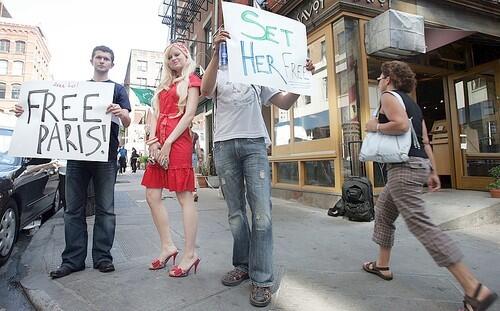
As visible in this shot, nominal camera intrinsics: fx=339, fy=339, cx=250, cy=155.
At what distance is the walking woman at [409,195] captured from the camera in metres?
2.19

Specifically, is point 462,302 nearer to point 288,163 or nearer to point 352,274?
point 352,274

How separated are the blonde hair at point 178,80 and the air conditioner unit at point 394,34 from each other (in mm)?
4234

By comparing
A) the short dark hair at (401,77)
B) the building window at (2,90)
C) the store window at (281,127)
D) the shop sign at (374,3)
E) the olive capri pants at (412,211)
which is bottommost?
the olive capri pants at (412,211)

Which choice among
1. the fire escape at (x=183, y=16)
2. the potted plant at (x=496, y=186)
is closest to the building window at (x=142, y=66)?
the fire escape at (x=183, y=16)

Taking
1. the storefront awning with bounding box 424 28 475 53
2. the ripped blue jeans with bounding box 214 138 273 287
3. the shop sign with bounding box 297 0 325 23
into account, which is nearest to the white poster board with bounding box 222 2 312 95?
the ripped blue jeans with bounding box 214 138 273 287

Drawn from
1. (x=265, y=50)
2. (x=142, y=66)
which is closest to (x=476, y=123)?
(x=265, y=50)

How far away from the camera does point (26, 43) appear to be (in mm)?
62062

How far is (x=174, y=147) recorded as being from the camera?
275 centimetres

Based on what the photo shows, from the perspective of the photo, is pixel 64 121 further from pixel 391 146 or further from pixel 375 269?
pixel 375 269

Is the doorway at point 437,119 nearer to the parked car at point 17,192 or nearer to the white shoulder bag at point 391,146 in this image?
the white shoulder bag at point 391,146

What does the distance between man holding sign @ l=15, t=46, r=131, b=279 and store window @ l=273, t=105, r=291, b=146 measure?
5133 millimetres

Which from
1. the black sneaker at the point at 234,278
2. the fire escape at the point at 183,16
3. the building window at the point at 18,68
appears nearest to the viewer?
the black sneaker at the point at 234,278

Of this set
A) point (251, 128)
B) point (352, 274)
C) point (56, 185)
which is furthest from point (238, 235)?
point (56, 185)

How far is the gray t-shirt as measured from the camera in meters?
2.51
